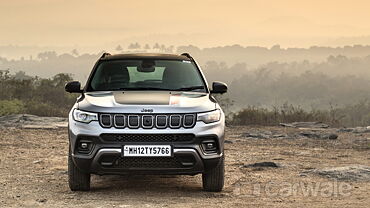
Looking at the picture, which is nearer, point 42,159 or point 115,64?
point 115,64

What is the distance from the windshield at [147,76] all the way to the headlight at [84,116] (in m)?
0.92

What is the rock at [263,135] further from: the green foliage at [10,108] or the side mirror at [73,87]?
the green foliage at [10,108]

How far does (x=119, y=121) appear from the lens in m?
7.78

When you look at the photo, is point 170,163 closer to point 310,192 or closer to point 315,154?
point 310,192

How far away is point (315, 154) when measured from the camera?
14.3 meters

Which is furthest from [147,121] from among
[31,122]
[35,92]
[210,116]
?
[35,92]

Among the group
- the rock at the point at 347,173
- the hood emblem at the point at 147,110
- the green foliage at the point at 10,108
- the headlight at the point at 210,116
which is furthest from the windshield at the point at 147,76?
the green foliage at the point at 10,108

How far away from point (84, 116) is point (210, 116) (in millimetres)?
1527

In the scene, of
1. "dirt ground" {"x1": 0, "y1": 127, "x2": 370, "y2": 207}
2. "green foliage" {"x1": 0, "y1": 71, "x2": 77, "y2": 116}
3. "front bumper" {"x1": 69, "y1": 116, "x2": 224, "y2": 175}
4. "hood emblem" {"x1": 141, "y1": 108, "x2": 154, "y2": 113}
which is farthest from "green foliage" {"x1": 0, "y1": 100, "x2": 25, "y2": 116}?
"hood emblem" {"x1": 141, "y1": 108, "x2": 154, "y2": 113}

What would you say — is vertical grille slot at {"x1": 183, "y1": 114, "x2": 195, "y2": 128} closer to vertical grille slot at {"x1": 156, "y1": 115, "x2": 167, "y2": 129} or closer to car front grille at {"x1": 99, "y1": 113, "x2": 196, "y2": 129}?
car front grille at {"x1": 99, "y1": 113, "x2": 196, "y2": 129}

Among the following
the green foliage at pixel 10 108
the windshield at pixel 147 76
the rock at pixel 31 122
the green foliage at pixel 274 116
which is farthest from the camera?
the green foliage at pixel 10 108

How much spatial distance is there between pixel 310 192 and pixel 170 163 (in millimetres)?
2237

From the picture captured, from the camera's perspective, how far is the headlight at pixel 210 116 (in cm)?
793

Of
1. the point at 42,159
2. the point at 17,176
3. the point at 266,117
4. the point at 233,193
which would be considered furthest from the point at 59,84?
the point at 233,193
